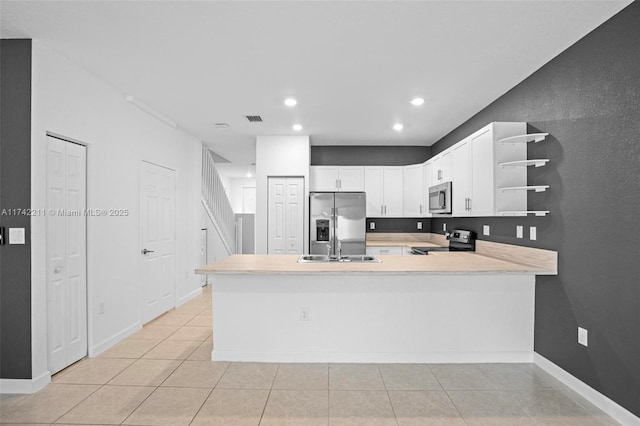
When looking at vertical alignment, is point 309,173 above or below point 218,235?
above

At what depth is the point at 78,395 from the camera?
259cm

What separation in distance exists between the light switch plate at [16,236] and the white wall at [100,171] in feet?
0.27

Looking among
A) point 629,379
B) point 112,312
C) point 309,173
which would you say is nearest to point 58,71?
point 112,312

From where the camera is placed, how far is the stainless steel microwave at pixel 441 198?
14.3 ft

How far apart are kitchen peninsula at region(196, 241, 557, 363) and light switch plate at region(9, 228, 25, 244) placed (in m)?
1.46

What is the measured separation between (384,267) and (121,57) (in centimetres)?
287

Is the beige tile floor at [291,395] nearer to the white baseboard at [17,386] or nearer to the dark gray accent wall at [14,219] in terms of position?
the white baseboard at [17,386]

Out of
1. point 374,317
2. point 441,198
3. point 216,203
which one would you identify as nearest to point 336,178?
point 441,198

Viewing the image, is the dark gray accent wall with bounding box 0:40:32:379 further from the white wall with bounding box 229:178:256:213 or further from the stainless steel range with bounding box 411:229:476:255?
the white wall with bounding box 229:178:256:213

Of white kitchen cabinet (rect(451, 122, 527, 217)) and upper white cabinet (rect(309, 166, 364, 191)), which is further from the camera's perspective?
upper white cabinet (rect(309, 166, 364, 191))

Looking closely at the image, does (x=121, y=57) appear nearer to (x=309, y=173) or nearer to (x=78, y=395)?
(x=78, y=395)

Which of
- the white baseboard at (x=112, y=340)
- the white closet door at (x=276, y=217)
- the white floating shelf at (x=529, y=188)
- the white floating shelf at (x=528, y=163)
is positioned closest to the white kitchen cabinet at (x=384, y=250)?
the white closet door at (x=276, y=217)

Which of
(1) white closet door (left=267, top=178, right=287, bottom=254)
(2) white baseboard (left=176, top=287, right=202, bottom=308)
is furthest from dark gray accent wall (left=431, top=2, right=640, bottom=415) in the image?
(2) white baseboard (left=176, top=287, right=202, bottom=308)

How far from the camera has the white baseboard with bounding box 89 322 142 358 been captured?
10.9 ft
